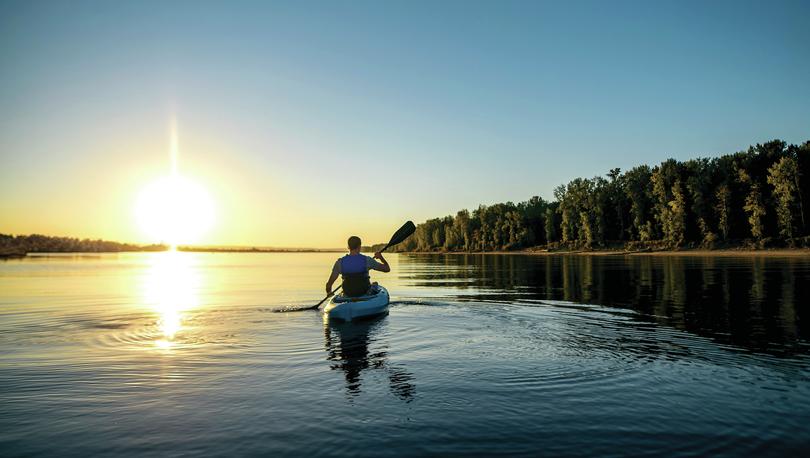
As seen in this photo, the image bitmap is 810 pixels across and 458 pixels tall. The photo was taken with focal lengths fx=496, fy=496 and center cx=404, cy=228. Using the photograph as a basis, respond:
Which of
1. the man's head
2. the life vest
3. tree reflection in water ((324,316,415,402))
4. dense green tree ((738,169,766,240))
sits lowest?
tree reflection in water ((324,316,415,402))

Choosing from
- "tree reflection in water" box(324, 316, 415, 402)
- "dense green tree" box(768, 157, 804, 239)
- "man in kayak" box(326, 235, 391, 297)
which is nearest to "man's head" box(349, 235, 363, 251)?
"man in kayak" box(326, 235, 391, 297)

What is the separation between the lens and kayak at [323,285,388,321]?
17484 mm

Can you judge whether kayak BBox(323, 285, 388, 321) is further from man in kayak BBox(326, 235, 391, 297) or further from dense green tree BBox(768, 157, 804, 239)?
dense green tree BBox(768, 157, 804, 239)

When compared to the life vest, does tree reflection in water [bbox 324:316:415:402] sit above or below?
below

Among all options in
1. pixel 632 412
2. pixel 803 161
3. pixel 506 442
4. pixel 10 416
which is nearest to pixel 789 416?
pixel 632 412

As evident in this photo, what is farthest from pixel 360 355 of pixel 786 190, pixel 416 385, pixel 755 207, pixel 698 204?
pixel 698 204

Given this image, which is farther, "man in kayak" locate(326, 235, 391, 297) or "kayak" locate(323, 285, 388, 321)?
"man in kayak" locate(326, 235, 391, 297)

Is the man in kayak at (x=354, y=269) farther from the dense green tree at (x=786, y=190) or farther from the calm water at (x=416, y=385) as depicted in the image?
the dense green tree at (x=786, y=190)

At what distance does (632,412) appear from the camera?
24.8 ft

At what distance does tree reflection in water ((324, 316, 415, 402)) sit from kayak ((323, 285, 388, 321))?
0.29 m

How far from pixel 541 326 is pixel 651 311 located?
6.20 m

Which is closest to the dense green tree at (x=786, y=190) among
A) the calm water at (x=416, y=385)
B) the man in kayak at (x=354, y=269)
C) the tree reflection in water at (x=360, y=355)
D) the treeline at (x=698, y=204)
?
the treeline at (x=698, y=204)

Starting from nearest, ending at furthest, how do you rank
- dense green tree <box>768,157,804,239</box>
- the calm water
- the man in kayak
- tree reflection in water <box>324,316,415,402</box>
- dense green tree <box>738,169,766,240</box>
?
the calm water, tree reflection in water <box>324,316,415,402</box>, the man in kayak, dense green tree <box>768,157,804,239</box>, dense green tree <box>738,169,766,240</box>

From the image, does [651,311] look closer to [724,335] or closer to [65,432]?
[724,335]
